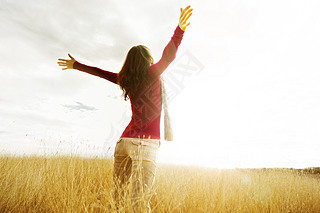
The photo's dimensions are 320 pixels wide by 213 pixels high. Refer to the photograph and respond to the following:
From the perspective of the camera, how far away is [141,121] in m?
2.24

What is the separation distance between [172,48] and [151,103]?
621 mm

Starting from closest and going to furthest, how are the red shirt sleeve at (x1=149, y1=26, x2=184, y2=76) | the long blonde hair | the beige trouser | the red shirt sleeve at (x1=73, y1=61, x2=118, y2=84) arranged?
the beige trouser < the red shirt sleeve at (x1=149, y1=26, x2=184, y2=76) < the long blonde hair < the red shirt sleeve at (x1=73, y1=61, x2=118, y2=84)

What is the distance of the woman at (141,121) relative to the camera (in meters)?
2.01

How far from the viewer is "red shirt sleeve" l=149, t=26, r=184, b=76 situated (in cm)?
216

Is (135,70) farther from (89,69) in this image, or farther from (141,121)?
(89,69)

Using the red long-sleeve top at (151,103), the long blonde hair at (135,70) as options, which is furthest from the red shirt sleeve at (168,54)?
the long blonde hair at (135,70)

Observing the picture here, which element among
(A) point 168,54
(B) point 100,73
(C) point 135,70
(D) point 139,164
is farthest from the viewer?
(B) point 100,73

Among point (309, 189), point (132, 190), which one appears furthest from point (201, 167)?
point (132, 190)

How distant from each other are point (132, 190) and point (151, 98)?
37.6 inches

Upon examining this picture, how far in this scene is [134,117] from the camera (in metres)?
2.32

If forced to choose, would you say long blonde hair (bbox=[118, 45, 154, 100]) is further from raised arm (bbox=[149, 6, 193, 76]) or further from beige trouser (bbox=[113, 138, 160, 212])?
beige trouser (bbox=[113, 138, 160, 212])

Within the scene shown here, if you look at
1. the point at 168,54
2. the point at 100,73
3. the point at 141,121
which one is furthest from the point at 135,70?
the point at 100,73

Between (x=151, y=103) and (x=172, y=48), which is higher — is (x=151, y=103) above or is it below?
below

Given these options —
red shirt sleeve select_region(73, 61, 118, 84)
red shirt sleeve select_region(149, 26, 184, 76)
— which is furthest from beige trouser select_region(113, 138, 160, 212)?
red shirt sleeve select_region(73, 61, 118, 84)
